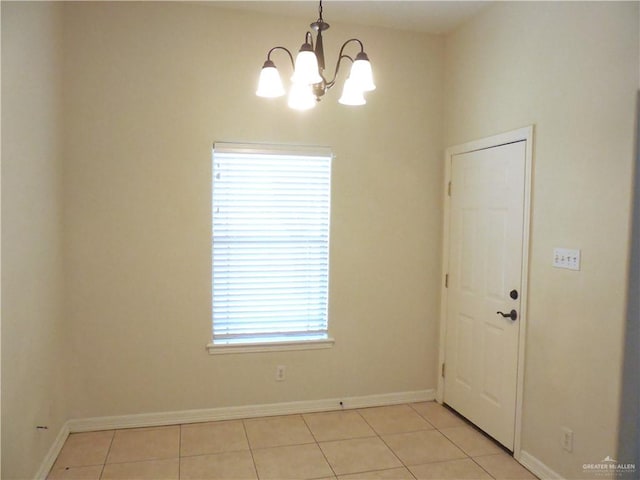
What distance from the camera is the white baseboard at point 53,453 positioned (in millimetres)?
2619

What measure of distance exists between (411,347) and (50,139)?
9.98 feet

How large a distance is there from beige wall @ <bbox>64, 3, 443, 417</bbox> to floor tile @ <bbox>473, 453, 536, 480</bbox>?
101 centimetres

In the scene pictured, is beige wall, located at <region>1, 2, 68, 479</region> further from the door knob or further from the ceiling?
the door knob

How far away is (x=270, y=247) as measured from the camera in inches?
139

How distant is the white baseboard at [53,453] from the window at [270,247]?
1094mm

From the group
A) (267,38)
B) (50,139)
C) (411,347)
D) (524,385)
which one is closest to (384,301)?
(411,347)

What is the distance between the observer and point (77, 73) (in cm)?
311

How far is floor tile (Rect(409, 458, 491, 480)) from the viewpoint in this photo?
276 centimetres

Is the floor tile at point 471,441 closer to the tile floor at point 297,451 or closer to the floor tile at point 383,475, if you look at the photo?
the tile floor at point 297,451

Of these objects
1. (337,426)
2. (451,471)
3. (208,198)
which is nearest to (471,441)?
(451,471)

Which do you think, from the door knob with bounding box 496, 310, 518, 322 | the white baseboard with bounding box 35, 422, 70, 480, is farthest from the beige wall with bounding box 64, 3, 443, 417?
the door knob with bounding box 496, 310, 518, 322

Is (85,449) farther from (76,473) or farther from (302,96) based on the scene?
(302,96)

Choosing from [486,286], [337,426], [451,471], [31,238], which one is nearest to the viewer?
[31,238]

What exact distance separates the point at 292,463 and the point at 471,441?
127 centimetres
